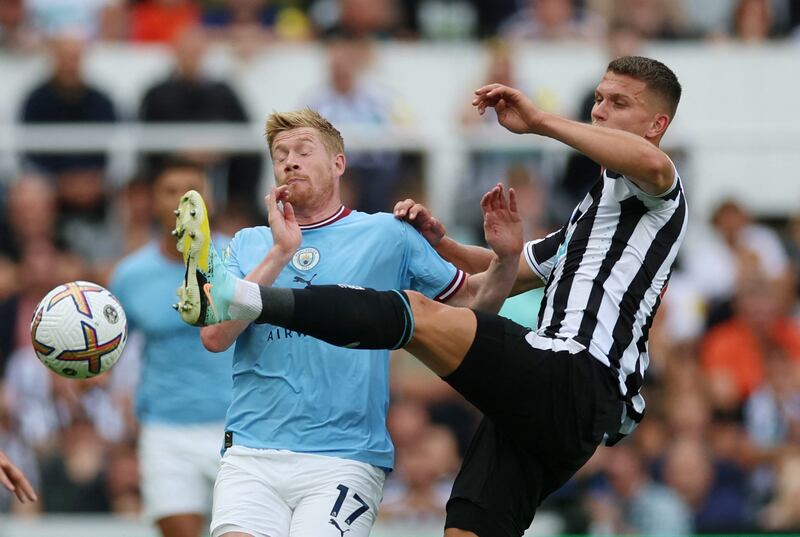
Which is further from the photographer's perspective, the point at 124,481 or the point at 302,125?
the point at 124,481

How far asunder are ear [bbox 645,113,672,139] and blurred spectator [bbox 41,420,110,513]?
641 cm

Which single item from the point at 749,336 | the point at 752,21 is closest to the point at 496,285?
the point at 749,336

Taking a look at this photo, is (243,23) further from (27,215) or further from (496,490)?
(496,490)

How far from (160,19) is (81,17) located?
2.50 feet

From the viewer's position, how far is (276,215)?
21.9 ft

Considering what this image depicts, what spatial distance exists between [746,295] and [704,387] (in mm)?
915

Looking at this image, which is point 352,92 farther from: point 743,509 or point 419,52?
point 743,509

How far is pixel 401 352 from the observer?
12.5 m

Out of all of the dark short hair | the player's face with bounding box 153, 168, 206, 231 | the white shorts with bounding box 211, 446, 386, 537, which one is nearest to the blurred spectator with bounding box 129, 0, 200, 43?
the player's face with bounding box 153, 168, 206, 231

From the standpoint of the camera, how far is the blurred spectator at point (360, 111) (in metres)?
12.8

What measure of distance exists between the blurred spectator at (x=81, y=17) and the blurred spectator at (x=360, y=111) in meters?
2.26

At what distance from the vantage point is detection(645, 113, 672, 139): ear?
6.91 metres

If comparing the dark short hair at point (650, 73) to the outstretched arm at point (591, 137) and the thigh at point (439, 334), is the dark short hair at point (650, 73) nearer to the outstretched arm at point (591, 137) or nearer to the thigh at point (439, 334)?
the outstretched arm at point (591, 137)

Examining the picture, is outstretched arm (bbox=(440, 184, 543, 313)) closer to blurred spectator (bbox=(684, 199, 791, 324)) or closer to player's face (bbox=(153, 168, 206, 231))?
player's face (bbox=(153, 168, 206, 231))
